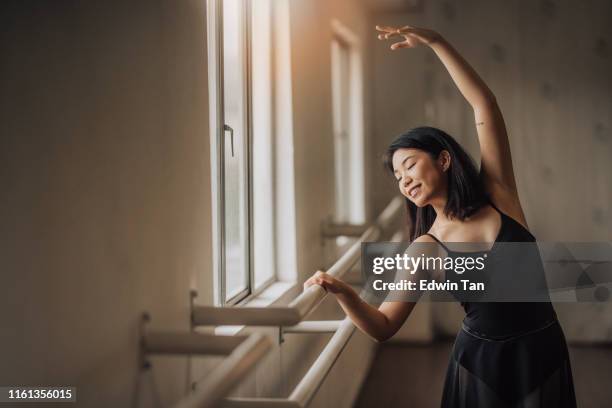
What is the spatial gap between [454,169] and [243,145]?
19.1 inches

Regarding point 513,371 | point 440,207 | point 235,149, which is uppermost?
point 235,149

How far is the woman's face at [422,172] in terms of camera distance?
119 centimetres

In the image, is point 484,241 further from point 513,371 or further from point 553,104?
point 553,104

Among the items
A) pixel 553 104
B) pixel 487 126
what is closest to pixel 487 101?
pixel 487 126

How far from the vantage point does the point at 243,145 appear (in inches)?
56.9

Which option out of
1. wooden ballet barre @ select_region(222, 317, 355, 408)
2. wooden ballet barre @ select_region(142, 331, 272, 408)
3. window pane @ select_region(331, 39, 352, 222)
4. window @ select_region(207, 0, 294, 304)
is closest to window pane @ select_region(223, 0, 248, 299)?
window @ select_region(207, 0, 294, 304)

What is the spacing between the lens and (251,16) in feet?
4.83

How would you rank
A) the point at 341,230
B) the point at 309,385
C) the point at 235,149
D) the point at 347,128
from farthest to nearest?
the point at 347,128, the point at 341,230, the point at 235,149, the point at 309,385

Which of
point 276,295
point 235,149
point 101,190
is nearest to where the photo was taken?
point 101,190

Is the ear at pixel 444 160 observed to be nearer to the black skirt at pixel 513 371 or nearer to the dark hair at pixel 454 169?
the dark hair at pixel 454 169

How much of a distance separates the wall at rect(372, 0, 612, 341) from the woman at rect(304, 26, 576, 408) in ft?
1.08

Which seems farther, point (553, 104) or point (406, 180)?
point (553, 104)

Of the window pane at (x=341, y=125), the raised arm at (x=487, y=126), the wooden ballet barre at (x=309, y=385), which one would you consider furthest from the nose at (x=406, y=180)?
the window pane at (x=341, y=125)

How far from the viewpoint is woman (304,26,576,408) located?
1144mm
